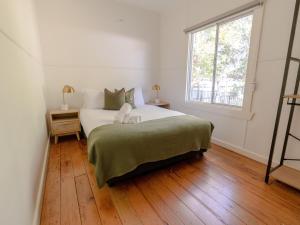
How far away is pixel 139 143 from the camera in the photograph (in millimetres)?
1715

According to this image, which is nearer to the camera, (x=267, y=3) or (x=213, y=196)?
(x=213, y=196)

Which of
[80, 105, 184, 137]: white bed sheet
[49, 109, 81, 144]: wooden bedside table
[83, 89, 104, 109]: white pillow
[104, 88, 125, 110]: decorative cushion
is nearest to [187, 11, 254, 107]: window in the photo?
[80, 105, 184, 137]: white bed sheet

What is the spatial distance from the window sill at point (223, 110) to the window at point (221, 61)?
90mm

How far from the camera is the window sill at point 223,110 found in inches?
94.0

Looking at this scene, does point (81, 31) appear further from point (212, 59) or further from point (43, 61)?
point (212, 59)

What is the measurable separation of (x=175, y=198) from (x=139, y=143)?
64cm

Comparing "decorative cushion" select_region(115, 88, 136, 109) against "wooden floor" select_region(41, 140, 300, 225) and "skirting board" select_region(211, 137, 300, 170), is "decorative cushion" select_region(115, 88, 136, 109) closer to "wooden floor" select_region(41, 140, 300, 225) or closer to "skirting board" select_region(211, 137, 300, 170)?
"wooden floor" select_region(41, 140, 300, 225)

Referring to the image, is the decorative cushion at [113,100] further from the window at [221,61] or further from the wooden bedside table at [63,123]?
the window at [221,61]

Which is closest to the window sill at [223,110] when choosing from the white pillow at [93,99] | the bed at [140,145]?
the bed at [140,145]

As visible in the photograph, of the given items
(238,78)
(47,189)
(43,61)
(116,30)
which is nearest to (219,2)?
(238,78)

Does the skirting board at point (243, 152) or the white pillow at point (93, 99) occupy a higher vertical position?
the white pillow at point (93, 99)

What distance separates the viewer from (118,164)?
1616mm

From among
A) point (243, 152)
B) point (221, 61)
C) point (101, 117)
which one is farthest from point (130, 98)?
point (243, 152)

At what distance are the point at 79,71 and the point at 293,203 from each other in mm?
3713
